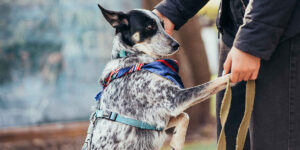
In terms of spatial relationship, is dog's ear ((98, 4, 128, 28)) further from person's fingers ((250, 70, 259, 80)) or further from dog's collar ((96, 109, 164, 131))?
person's fingers ((250, 70, 259, 80))

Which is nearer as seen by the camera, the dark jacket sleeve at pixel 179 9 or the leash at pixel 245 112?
the leash at pixel 245 112

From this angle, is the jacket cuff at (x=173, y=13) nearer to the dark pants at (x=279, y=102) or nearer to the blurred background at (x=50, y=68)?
the dark pants at (x=279, y=102)

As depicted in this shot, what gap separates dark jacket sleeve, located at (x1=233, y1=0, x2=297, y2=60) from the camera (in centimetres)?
177

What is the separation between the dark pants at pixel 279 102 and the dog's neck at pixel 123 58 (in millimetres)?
851

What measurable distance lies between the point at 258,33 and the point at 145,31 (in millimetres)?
1073

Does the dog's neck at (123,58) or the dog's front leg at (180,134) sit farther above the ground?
the dog's neck at (123,58)

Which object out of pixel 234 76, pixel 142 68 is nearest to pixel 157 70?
pixel 142 68

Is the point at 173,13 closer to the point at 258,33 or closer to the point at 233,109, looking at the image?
the point at 233,109

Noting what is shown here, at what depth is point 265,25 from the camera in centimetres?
179

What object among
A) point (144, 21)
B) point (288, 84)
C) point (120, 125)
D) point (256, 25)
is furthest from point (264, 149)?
point (144, 21)

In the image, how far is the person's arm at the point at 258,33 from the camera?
1.78 meters

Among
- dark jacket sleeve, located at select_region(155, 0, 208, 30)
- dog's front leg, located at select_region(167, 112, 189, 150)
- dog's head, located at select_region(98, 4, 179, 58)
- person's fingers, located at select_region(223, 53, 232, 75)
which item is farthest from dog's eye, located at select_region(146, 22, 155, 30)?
person's fingers, located at select_region(223, 53, 232, 75)

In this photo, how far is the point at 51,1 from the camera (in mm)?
5961

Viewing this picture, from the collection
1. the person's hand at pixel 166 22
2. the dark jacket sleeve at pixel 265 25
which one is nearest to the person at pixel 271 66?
the dark jacket sleeve at pixel 265 25
